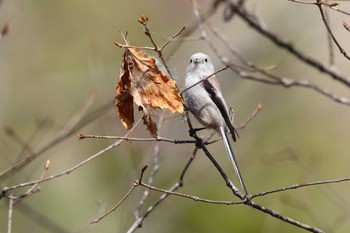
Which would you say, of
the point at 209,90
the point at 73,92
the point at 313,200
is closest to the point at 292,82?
the point at 209,90

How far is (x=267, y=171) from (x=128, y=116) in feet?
14.6

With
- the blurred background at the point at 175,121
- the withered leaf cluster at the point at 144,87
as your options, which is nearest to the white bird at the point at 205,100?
the withered leaf cluster at the point at 144,87

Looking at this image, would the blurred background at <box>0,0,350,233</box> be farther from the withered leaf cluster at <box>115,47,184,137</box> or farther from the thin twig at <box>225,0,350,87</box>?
the withered leaf cluster at <box>115,47,184,137</box>

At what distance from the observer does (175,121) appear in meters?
4.85

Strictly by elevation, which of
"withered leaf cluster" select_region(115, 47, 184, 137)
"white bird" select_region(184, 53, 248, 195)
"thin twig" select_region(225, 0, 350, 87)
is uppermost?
"thin twig" select_region(225, 0, 350, 87)

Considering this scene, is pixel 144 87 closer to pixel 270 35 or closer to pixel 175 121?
pixel 270 35

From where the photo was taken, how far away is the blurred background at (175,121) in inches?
219

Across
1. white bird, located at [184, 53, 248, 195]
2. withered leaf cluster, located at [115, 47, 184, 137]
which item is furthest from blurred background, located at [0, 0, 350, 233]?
withered leaf cluster, located at [115, 47, 184, 137]

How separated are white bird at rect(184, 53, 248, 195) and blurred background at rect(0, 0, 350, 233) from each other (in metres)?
1.77

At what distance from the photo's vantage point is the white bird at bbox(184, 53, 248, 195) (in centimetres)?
260

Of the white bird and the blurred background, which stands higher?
the blurred background

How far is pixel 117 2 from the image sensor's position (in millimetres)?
9617

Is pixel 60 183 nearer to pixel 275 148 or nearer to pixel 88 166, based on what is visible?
pixel 88 166

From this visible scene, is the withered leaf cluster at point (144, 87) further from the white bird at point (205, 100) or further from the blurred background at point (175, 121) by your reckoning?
the blurred background at point (175, 121)
